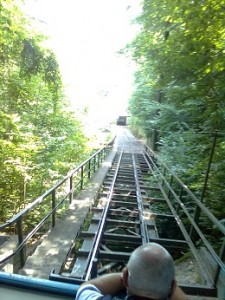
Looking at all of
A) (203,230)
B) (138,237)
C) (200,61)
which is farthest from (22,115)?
(203,230)

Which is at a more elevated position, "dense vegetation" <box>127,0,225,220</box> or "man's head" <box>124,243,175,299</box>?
"dense vegetation" <box>127,0,225,220</box>

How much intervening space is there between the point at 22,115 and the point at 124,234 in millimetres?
6697

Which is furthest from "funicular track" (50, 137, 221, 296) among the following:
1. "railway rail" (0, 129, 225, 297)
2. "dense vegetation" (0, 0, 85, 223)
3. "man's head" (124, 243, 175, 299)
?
"dense vegetation" (0, 0, 85, 223)

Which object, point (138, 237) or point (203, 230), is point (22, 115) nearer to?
point (138, 237)

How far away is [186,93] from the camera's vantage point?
6.23 metres

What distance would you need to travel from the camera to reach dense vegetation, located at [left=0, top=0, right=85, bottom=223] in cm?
830

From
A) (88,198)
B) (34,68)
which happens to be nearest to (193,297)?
(88,198)

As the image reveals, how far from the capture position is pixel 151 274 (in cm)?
129

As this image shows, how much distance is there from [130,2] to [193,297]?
6.40 meters

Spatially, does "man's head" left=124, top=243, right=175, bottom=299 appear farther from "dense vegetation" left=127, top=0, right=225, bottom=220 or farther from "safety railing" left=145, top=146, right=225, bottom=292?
"dense vegetation" left=127, top=0, right=225, bottom=220

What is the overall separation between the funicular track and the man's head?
1.21 meters

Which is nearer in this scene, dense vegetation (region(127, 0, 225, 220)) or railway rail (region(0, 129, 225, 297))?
railway rail (region(0, 129, 225, 297))

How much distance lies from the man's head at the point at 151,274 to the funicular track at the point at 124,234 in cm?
121

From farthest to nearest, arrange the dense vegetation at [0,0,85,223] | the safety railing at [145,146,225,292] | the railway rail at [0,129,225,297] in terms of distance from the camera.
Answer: the dense vegetation at [0,0,85,223] < the railway rail at [0,129,225,297] < the safety railing at [145,146,225,292]
